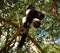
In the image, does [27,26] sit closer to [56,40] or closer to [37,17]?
[37,17]

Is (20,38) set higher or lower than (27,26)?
lower

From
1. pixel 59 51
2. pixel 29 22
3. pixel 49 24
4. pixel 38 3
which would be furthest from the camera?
pixel 49 24

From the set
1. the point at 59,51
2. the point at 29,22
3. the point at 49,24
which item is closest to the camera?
the point at 29,22

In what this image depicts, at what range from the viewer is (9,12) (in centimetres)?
584

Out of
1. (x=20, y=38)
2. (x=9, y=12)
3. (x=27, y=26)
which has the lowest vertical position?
(x=9, y=12)

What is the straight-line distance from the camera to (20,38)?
2.48m

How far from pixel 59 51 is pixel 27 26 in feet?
7.42

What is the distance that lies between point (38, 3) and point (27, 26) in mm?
3411

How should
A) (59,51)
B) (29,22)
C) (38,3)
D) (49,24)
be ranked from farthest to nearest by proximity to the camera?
1. (49,24)
2. (38,3)
3. (59,51)
4. (29,22)

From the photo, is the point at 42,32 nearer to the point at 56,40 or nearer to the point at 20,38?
the point at 56,40

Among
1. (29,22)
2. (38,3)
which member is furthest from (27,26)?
(38,3)

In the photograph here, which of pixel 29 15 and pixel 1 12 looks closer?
pixel 29 15

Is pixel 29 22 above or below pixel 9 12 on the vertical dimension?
above

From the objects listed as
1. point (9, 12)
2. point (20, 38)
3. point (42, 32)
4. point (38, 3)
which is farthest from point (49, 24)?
point (20, 38)
